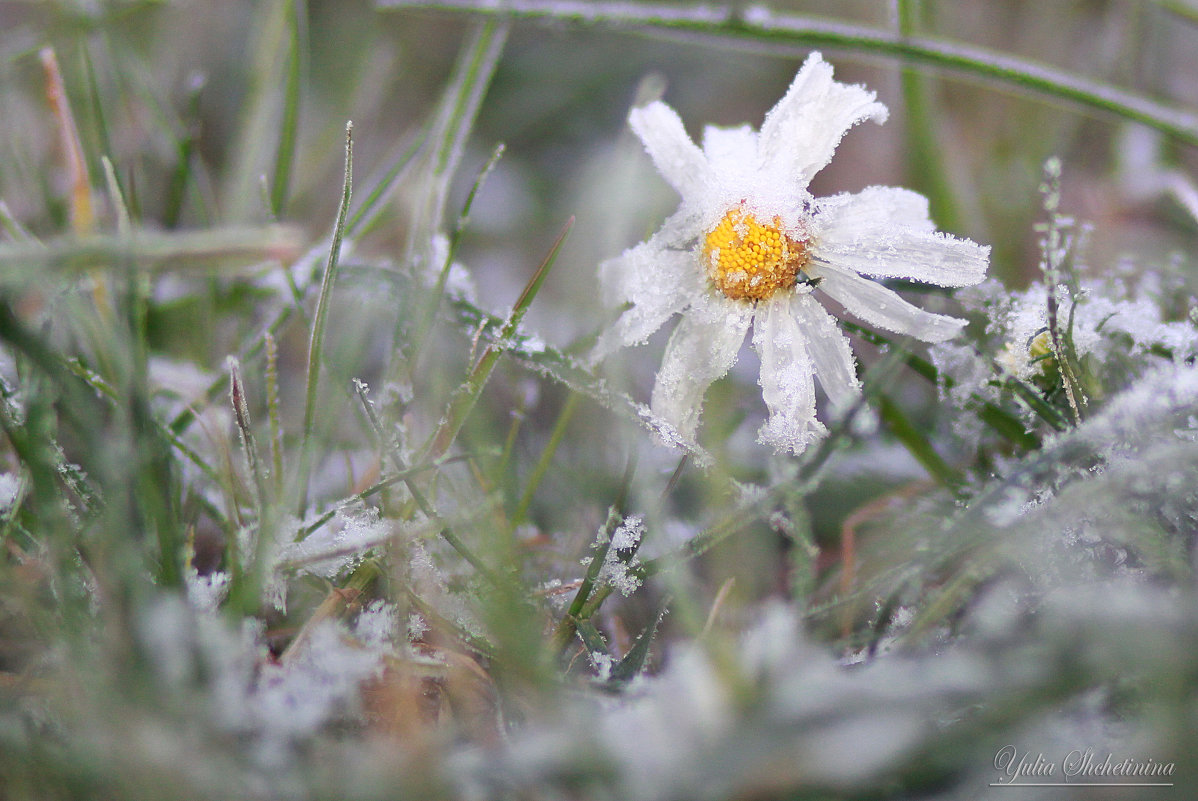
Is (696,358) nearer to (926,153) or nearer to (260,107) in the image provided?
(926,153)

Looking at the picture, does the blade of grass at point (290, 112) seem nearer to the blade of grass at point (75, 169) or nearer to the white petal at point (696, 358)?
the blade of grass at point (75, 169)

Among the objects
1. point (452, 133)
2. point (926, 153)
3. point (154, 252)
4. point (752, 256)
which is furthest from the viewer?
point (926, 153)

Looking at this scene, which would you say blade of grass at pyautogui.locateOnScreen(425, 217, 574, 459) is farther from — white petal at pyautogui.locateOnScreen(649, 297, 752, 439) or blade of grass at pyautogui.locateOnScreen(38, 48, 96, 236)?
blade of grass at pyautogui.locateOnScreen(38, 48, 96, 236)

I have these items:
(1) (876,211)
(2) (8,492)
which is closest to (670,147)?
(1) (876,211)

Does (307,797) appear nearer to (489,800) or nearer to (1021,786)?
(489,800)

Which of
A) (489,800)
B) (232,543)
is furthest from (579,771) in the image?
(232,543)

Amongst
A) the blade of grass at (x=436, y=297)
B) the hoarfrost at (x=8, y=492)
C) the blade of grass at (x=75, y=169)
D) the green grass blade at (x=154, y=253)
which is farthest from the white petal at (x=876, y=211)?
the blade of grass at (x=75, y=169)
